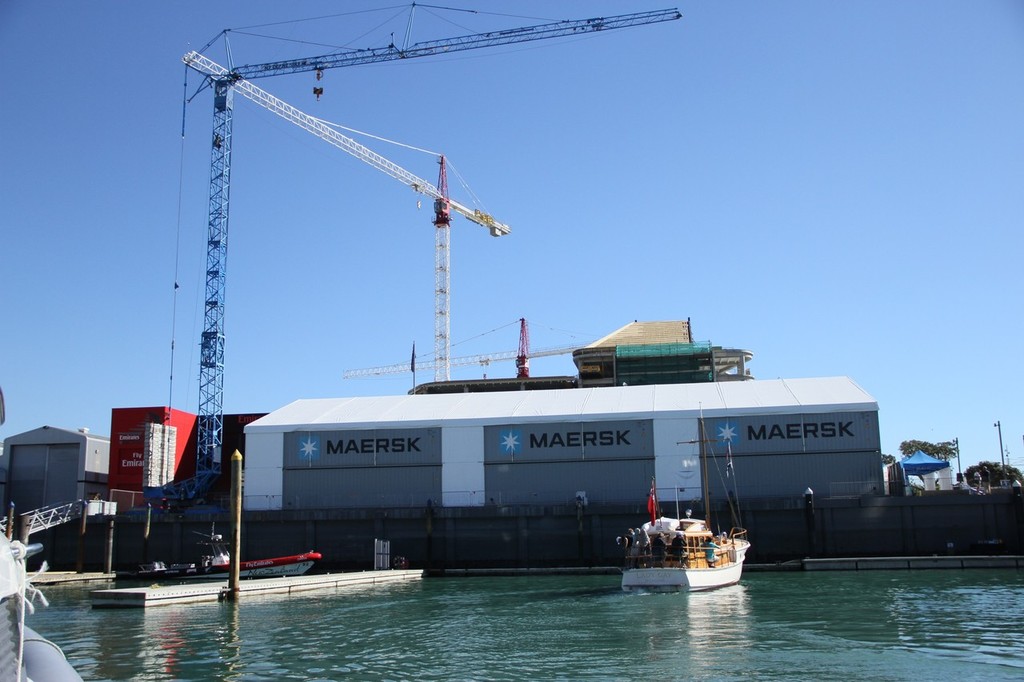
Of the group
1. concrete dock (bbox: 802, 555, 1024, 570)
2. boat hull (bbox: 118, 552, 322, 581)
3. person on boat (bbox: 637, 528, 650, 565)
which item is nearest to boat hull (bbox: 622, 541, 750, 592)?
person on boat (bbox: 637, 528, 650, 565)

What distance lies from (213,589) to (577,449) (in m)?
23.7

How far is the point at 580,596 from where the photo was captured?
1383 inches

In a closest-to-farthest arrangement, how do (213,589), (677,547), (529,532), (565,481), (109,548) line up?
(213,589) → (677,547) → (529,532) → (109,548) → (565,481)

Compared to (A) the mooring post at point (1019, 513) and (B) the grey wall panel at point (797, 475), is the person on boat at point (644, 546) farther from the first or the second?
(A) the mooring post at point (1019, 513)

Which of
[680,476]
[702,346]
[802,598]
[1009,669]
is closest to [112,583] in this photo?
[680,476]

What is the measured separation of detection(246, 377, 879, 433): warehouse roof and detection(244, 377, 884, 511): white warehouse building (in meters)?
0.08

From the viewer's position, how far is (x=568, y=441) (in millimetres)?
53500

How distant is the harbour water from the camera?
19516 mm

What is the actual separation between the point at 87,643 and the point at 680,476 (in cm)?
3409

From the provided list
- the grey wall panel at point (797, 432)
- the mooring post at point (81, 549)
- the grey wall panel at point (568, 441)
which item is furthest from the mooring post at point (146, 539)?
the grey wall panel at point (797, 432)

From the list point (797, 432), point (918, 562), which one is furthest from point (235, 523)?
point (918, 562)

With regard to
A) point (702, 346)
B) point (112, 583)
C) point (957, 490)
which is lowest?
point (112, 583)

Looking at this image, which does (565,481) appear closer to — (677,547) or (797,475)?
(797,475)

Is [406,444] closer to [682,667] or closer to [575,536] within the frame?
[575,536]
